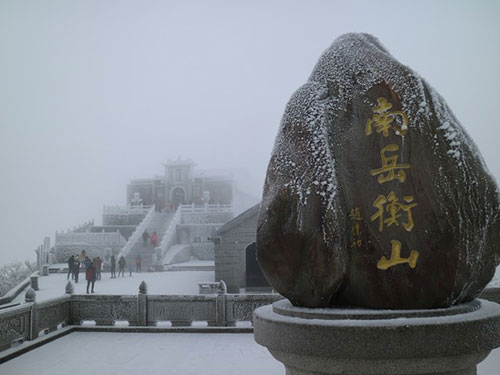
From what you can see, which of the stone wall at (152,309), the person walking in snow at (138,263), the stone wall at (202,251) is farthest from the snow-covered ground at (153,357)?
the stone wall at (202,251)

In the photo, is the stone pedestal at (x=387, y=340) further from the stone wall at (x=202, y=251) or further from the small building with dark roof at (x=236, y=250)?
the stone wall at (x=202, y=251)

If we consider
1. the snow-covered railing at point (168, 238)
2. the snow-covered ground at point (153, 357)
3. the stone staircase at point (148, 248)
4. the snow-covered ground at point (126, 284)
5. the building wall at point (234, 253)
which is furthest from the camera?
the snow-covered railing at point (168, 238)

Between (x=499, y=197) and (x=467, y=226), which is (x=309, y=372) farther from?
(x=499, y=197)

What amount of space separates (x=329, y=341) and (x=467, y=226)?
1.18m

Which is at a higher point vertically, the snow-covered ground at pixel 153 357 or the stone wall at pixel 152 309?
the stone wall at pixel 152 309

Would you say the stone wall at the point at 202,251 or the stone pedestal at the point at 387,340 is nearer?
the stone pedestal at the point at 387,340

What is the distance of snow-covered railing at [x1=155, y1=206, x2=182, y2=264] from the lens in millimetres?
23266

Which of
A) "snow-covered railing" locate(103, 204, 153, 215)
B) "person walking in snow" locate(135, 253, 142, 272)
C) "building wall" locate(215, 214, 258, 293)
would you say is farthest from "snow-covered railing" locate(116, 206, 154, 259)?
"building wall" locate(215, 214, 258, 293)

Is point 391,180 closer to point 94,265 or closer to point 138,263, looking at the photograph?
point 94,265

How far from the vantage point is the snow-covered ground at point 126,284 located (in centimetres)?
1436

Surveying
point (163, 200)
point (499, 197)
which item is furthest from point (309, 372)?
point (163, 200)

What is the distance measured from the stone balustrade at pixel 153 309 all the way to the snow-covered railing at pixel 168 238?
12719 millimetres

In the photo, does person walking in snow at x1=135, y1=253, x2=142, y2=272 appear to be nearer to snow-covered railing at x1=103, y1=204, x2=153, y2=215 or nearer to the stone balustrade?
snow-covered railing at x1=103, y1=204, x2=153, y2=215

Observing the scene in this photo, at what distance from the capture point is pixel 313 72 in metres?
3.70
